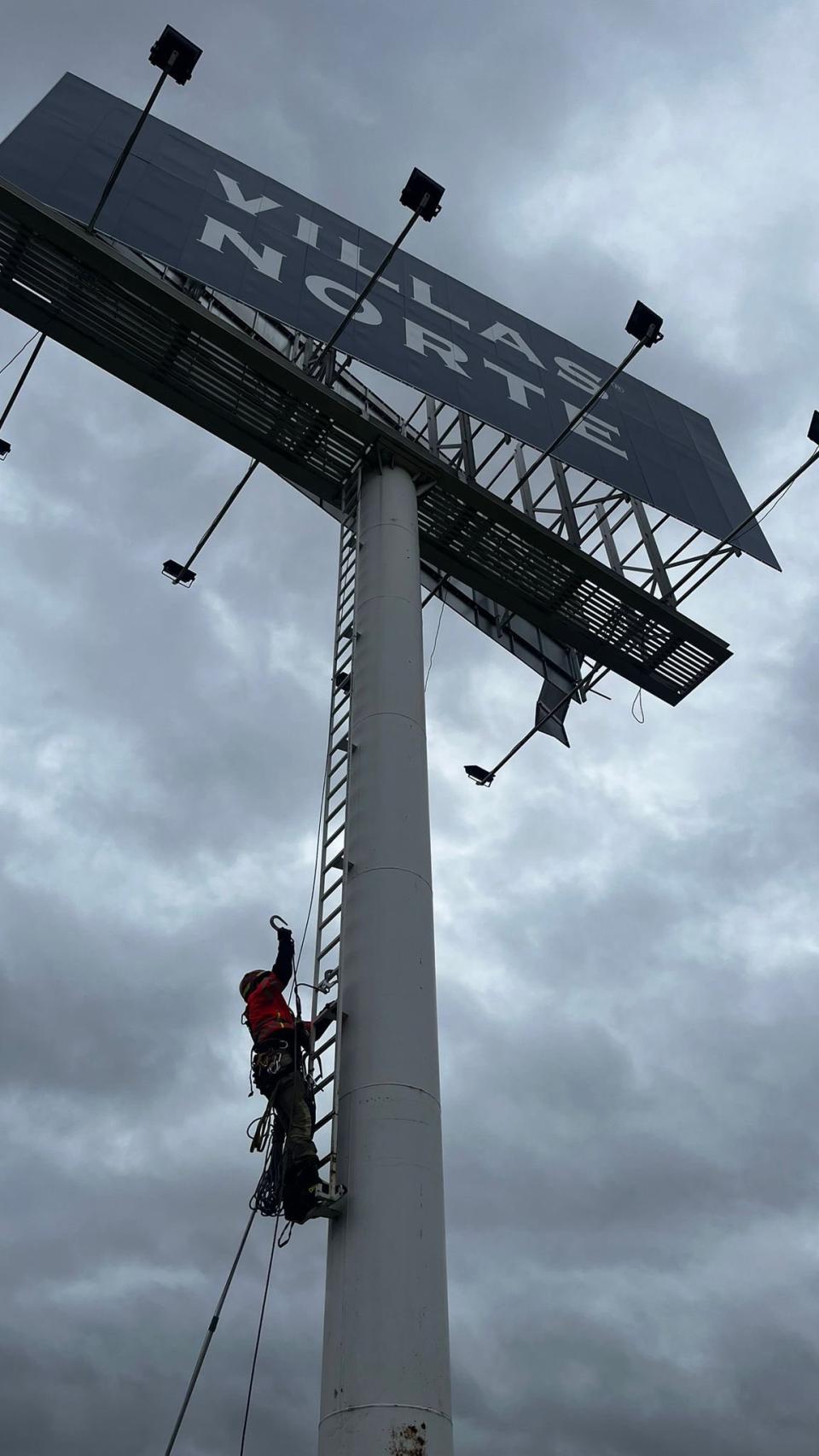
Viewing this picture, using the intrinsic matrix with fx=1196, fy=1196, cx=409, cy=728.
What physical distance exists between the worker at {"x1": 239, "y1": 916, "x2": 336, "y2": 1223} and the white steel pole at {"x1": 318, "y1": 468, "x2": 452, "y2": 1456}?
313 millimetres

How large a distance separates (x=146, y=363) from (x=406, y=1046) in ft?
31.7

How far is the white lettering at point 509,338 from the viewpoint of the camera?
61.4 feet

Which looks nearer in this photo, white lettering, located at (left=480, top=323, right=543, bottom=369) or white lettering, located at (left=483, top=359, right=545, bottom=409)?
white lettering, located at (left=483, top=359, right=545, bottom=409)

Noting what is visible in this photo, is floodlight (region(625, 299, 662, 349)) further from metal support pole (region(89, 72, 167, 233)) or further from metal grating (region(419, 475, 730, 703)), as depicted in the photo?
metal support pole (region(89, 72, 167, 233))

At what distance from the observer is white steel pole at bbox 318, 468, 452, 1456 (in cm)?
932

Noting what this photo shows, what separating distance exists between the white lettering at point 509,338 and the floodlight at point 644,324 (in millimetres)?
3428

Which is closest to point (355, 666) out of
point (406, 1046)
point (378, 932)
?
point (378, 932)

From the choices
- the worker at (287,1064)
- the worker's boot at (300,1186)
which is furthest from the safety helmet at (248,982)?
the worker's boot at (300,1186)

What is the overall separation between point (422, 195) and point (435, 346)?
11.3 feet

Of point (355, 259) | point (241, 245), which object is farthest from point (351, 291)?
point (241, 245)

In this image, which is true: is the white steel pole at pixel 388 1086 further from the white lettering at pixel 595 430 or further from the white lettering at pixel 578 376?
the white lettering at pixel 578 376

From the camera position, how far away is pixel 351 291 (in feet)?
→ 54.4

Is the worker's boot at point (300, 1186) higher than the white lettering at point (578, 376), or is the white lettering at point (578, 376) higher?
the white lettering at point (578, 376)

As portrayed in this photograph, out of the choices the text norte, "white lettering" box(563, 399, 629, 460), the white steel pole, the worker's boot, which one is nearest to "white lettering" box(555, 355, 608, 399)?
the text norte
